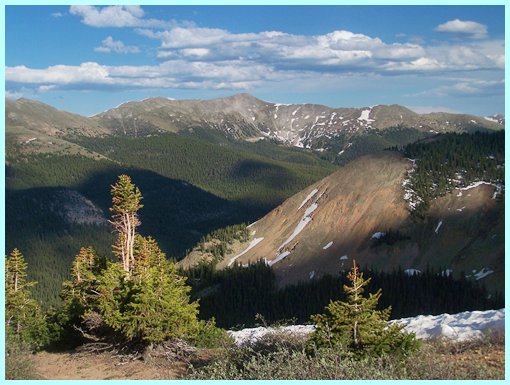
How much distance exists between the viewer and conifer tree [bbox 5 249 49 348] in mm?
32438

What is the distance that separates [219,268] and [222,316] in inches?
1141

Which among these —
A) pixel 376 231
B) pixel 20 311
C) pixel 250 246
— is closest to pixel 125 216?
pixel 20 311

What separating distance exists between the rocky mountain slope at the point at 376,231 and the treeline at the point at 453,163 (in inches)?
112

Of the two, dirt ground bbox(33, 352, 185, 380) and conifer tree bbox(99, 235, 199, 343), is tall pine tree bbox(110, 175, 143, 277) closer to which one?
conifer tree bbox(99, 235, 199, 343)

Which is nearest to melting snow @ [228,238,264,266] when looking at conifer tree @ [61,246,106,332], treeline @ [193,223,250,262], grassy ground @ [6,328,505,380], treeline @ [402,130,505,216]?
treeline @ [193,223,250,262]

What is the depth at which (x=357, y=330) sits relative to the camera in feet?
66.3

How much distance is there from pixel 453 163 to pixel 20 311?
10917 cm

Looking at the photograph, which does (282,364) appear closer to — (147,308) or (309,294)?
(147,308)

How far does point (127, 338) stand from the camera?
85.8 ft

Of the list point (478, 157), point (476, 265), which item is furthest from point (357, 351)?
point (478, 157)

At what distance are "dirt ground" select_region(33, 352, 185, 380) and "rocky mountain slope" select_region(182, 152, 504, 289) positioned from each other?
77.3m

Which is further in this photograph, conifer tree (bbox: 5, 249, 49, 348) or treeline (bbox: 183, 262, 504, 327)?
treeline (bbox: 183, 262, 504, 327)

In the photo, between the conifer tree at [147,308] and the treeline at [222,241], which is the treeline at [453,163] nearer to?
the treeline at [222,241]

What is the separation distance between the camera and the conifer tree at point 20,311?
32438 mm
